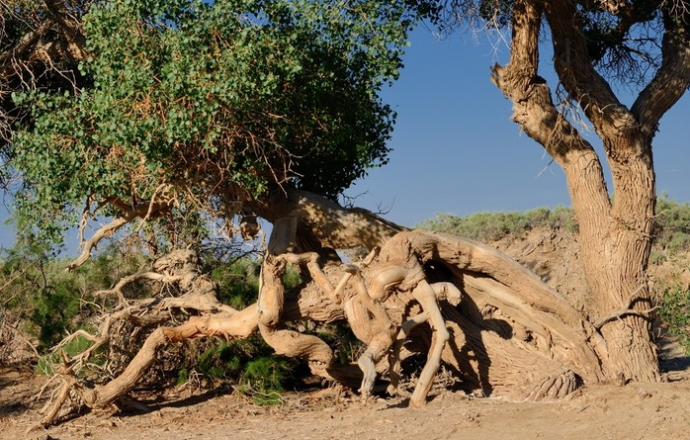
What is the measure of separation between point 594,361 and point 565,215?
601 inches

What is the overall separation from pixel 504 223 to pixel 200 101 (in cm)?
1777

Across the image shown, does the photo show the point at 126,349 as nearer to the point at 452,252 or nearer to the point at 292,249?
the point at 292,249

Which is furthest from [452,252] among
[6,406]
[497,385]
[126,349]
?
[6,406]

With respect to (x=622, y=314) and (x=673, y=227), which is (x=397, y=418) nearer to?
(x=622, y=314)

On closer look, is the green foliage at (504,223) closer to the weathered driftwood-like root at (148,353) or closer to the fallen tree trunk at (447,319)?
the fallen tree trunk at (447,319)

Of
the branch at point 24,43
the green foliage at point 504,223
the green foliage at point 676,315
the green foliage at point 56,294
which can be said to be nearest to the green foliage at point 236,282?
the green foliage at point 56,294

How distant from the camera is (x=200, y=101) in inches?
332

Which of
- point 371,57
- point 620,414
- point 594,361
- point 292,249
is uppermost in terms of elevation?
point 371,57

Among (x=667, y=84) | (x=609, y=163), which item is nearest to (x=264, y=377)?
(x=609, y=163)

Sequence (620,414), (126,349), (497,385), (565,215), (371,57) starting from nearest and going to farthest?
1. (620,414)
2. (371,57)
3. (497,385)
4. (126,349)
5. (565,215)

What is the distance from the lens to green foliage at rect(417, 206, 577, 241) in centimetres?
2442

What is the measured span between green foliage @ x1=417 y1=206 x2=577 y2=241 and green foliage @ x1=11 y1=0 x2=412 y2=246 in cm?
1431

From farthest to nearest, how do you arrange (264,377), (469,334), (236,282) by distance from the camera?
(236,282)
(264,377)
(469,334)

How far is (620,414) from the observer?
8.62 meters
